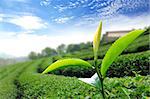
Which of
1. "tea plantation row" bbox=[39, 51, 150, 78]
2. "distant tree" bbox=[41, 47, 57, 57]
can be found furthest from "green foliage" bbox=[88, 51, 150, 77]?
"distant tree" bbox=[41, 47, 57, 57]

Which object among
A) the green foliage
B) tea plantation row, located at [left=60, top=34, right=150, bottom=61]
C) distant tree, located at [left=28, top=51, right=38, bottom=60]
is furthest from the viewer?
the green foliage

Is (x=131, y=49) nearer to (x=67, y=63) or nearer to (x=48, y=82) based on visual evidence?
(x=48, y=82)

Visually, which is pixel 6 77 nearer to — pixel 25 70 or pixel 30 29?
pixel 25 70

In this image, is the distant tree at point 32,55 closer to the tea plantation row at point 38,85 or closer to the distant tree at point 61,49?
the tea plantation row at point 38,85

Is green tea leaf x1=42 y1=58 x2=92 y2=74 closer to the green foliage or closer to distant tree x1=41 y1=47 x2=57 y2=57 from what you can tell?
distant tree x1=41 y1=47 x2=57 y2=57

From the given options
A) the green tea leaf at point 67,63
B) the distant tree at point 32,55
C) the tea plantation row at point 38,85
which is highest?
the distant tree at point 32,55

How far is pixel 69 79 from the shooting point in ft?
6.57

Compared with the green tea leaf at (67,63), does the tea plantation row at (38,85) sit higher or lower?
lower

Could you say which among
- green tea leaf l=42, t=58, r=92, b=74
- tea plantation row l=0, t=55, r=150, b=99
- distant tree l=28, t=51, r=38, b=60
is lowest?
tea plantation row l=0, t=55, r=150, b=99

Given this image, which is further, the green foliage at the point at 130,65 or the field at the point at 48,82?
the green foliage at the point at 130,65

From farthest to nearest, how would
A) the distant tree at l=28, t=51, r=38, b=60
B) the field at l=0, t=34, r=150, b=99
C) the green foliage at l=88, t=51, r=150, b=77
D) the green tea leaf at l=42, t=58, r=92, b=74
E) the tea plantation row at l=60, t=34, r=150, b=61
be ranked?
the green foliage at l=88, t=51, r=150, b=77, the tea plantation row at l=60, t=34, r=150, b=61, the distant tree at l=28, t=51, r=38, b=60, the field at l=0, t=34, r=150, b=99, the green tea leaf at l=42, t=58, r=92, b=74

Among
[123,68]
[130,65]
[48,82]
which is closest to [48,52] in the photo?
[48,82]

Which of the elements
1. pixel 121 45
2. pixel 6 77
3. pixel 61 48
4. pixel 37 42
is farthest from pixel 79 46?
pixel 121 45

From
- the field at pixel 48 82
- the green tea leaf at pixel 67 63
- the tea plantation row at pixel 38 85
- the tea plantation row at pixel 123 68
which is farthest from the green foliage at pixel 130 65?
the green tea leaf at pixel 67 63
